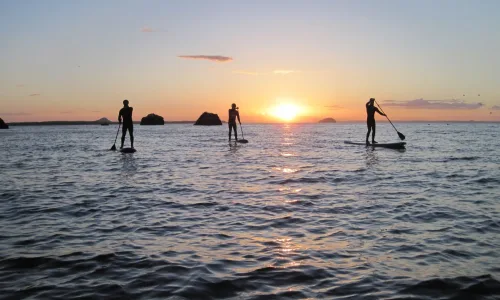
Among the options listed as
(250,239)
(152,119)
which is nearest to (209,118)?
(152,119)

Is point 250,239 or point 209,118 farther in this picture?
point 209,118

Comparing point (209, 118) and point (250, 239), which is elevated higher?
point (209, 118)

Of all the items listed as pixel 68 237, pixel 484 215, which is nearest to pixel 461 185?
pixel 484 215

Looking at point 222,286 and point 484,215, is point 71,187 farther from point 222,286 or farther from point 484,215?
point 484,215

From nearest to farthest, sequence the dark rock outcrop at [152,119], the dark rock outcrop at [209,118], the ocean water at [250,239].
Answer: the ocean water at [250,239]
the dark rock outcrop at [209,118]
the dark rock outcrop at [152,119]

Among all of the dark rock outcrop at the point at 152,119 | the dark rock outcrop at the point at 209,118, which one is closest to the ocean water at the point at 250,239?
the dark rock outcrop at the point at 209,118

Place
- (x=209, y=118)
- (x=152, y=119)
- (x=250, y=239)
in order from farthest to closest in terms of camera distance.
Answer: (x=152, y=119) < (x=209, y=118) < (x=250, y=239)

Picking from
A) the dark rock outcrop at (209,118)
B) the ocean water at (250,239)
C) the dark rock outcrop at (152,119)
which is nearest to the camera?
the ocean water at (250,239)

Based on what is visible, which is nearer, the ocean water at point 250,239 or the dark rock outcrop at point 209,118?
the ocean water at point 250,239

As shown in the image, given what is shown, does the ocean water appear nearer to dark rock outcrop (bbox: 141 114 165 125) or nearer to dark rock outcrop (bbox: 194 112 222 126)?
dark rock outcrop (bbox: 194 112 222 126)

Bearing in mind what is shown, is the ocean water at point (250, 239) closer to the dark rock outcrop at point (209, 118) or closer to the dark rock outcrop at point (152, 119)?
the dark rock outcrop at point (209, 118)

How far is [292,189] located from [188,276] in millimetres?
6821

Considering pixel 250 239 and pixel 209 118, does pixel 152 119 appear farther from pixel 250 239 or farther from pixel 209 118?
pixel 250 239

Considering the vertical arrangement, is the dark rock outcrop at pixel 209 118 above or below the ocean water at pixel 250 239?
above
